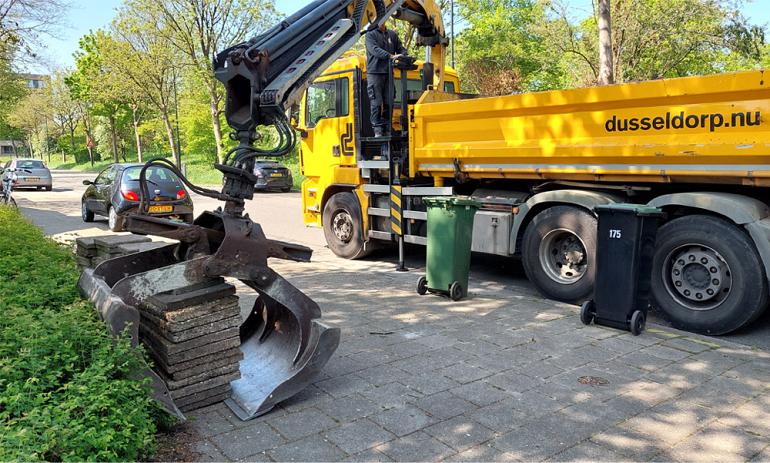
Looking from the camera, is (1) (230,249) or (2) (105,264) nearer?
(1) (230,249)

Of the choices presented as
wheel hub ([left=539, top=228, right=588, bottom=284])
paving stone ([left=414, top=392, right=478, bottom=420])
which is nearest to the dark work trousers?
wheel hub ([left=539, top=228, right=588, bottom=284])

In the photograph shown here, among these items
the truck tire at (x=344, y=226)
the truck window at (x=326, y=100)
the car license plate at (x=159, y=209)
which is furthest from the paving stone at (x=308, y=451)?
the car license plate at (x=159, y=209)

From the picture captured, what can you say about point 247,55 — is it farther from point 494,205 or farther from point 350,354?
point 494,205

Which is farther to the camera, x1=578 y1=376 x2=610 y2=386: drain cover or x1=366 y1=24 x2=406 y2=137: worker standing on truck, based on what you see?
x1=366 y1=24 x2=406 y2=137: worker standing on truck

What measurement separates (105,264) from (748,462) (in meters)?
4.30

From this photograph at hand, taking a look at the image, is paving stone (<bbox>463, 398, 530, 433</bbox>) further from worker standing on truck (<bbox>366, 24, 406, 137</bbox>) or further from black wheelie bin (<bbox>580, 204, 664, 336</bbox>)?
worker standing on truck (<bbox>366, 24, 406, 137</bbox>)

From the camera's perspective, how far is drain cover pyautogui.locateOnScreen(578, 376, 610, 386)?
14.2 ft

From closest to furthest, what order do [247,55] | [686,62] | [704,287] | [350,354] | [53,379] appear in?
[53,379] < [247,55] < [350,354] < [704,287] < [686,62]

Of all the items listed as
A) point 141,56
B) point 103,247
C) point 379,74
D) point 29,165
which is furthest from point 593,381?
point 141,56

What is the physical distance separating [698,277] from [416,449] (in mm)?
3544

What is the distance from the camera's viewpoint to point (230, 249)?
394cm

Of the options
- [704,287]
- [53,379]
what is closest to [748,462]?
[704,287]

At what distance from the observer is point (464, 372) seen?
180 inches

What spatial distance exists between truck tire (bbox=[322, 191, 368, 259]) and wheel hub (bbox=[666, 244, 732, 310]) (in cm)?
456
